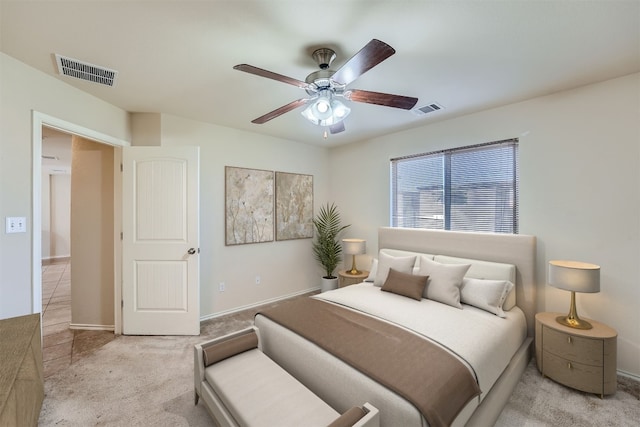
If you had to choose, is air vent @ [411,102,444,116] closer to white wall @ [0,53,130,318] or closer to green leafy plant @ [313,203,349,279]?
green leafy plant @ [313,203,349,279]

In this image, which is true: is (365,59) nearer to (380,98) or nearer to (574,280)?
(380,98)

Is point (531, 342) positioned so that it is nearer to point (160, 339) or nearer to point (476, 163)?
point (476, 163)

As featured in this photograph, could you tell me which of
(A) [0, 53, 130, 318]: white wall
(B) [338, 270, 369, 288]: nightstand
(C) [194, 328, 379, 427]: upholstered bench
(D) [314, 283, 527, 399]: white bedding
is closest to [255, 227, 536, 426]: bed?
(D) [314, 283, 527, 399]: white bedding

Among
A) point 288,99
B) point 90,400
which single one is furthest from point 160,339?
point 288,99

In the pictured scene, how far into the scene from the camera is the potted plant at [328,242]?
4.49 m

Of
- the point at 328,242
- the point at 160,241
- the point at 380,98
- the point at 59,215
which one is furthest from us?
the point at 59,215

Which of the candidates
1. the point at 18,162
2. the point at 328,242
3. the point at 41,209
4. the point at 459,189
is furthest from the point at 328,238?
the point at 18,162

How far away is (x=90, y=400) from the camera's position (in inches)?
78.8

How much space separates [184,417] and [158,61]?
2.60m

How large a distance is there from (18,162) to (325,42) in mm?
2489

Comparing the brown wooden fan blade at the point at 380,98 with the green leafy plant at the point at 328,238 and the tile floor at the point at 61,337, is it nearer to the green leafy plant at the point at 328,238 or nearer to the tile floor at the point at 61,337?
the green leafy plant at the point at 328,238

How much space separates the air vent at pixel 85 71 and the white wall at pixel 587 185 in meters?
3.70

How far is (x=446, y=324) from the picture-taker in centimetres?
209

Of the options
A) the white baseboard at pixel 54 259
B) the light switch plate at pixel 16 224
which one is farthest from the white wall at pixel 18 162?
the white baseboard at pixel 54 259
